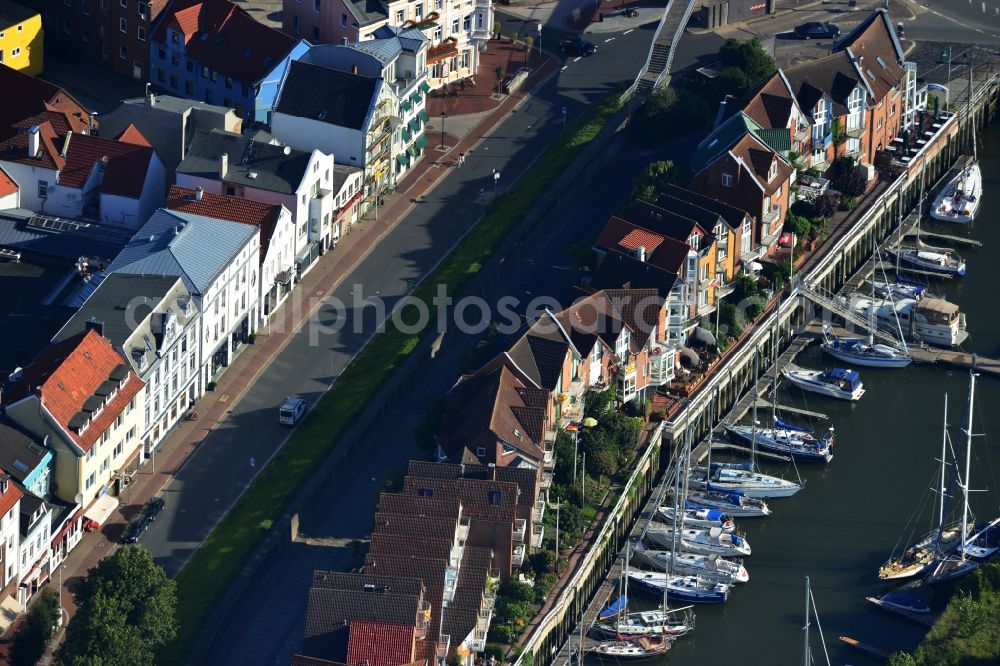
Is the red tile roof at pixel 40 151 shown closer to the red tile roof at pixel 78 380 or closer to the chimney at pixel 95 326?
the chimney at pixel 95 326

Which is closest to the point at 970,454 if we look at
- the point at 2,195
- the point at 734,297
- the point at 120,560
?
the point at 734,297

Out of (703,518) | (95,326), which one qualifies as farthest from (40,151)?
(703,518)

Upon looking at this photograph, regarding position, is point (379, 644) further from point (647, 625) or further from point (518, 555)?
point (647, 625)

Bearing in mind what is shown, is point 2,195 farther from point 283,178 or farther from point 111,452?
point 111,452

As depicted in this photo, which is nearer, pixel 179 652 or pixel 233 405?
pixel 179 652

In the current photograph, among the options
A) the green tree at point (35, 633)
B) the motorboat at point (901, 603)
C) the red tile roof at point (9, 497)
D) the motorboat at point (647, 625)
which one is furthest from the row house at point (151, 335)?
the motorboat at point (901, 603)

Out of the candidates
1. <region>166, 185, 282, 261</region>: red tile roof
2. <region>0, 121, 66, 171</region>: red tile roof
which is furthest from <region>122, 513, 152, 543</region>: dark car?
<region>0, 121, 66, 171</region>: red tile roof
